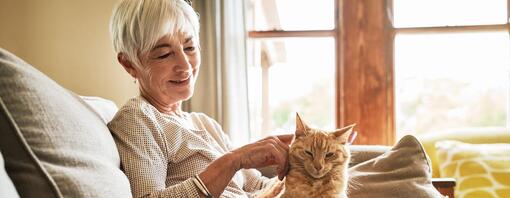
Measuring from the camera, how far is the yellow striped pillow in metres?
1.83

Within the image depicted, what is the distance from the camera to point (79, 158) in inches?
32.1

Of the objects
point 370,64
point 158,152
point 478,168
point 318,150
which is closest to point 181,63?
point 158,152

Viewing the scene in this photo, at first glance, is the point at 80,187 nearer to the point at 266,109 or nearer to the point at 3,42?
the point at 3,42

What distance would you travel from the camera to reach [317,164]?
117 cm

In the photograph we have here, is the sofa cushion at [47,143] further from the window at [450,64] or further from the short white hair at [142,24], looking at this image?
the window at [450,64]

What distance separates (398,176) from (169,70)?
2.34 ft

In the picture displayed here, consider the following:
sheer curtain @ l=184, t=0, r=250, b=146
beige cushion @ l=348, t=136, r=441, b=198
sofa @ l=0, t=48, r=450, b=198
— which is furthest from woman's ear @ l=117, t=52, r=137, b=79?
sheer curtain @ l=184, t=0, r=250, b=146

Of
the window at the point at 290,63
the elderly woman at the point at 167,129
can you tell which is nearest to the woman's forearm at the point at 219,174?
the elderly woman at the point at 167,129

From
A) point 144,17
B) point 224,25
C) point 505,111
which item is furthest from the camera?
point 505,111

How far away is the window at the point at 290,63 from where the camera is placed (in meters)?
2.62

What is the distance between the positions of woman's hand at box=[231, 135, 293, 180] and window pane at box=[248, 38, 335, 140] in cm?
149

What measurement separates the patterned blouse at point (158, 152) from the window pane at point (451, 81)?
156 centimetres

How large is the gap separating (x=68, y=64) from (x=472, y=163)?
1.63m

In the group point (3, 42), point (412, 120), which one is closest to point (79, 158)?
point (3, 42)
